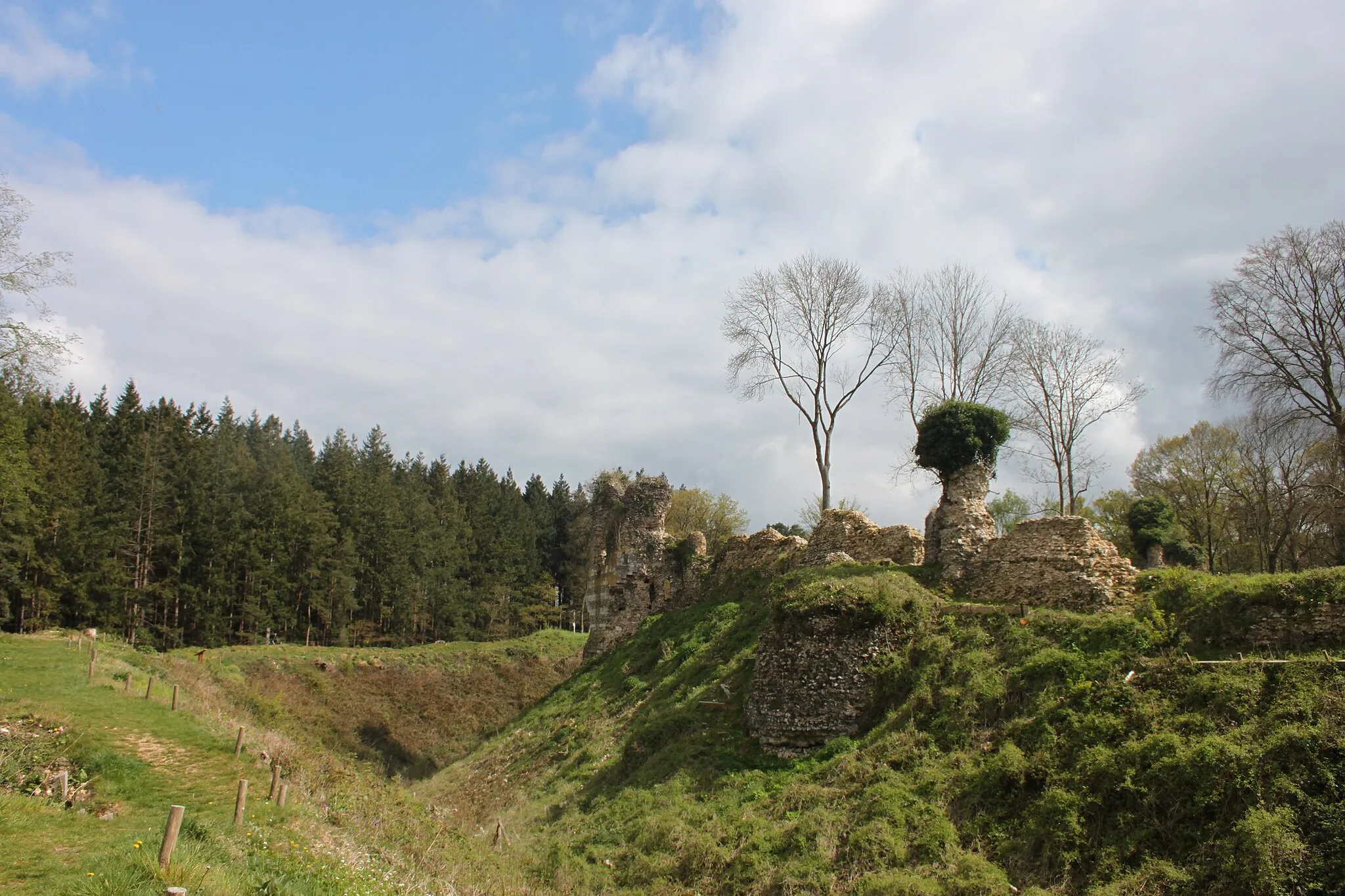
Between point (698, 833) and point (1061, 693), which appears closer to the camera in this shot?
point (1061, 693)

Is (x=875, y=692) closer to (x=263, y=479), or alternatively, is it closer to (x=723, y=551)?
(x=723, y=551)

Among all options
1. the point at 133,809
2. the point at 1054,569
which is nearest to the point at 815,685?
the point at 1054,569

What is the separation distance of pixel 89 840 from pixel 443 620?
51.8 metres

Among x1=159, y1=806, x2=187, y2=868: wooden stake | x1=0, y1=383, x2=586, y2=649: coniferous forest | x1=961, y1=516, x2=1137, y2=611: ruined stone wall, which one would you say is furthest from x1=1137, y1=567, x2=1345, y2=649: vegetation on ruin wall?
x1=0, y1=383, x2=586, y2=649: coniferous forest

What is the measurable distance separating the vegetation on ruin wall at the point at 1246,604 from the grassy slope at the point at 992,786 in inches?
23.5

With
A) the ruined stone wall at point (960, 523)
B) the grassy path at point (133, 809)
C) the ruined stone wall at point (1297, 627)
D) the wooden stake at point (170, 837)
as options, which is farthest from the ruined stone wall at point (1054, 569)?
the wooden stake at point (170, 837)

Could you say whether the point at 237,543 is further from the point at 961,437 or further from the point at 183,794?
the point at 961,437

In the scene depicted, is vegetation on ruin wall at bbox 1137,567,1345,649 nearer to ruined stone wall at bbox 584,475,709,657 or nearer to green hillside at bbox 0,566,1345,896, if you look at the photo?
green hillside at bbox 0,566,1345,896

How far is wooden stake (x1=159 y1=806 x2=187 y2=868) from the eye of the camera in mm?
7996

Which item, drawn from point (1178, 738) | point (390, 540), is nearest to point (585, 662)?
point (1178, 738)

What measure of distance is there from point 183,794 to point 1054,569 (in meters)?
17.1

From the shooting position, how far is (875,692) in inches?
581

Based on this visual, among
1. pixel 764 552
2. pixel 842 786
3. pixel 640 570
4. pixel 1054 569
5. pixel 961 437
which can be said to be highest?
pixel 961 437

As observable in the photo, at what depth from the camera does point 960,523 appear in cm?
1861
